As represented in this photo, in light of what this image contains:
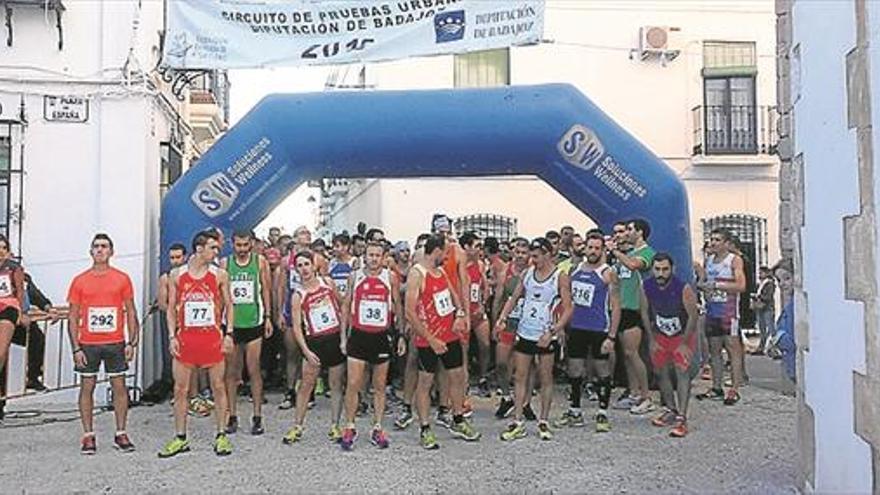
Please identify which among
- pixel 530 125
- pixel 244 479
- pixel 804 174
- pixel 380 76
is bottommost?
pixel 244 479

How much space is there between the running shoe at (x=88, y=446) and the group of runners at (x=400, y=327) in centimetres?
2

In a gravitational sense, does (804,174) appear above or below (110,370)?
above

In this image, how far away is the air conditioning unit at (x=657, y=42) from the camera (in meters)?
20.3

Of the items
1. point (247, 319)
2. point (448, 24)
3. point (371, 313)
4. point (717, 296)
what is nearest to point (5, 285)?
point (247, 319)

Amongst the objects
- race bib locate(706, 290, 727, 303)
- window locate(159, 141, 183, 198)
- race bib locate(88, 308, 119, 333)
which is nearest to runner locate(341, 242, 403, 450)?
race bib locate(88, 308, 119, 333)

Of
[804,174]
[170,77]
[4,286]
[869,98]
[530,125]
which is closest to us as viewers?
[869,98]

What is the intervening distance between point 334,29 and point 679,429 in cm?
546

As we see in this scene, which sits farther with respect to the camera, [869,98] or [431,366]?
[431,366]

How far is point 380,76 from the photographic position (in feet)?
66.4

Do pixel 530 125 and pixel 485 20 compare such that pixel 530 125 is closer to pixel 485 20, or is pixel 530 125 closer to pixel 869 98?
pixel 485 20

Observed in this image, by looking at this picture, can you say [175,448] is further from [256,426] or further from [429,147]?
[429,147]

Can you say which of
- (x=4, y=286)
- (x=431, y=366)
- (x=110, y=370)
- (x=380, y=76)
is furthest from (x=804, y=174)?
(x=380, y=76)

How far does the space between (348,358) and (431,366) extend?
Answer: 68 centimetres

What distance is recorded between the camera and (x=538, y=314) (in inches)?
324
